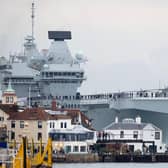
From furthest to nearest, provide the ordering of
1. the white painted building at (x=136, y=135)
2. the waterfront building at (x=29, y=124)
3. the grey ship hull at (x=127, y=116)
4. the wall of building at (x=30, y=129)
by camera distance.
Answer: the grey ship hull at (x=127, y=116)
the white painted building at (x=136, y=135)
the waterfront building at (x=29, y=124)
the wall of building at (x=30, y=129)

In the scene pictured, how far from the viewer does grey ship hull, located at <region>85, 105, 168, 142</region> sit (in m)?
102

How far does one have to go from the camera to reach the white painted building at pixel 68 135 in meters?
87.7

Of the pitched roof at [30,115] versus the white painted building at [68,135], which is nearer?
the pitched roof at [30,115]

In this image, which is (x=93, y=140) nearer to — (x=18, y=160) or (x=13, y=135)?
(x=13, y=135)

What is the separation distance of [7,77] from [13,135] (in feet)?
109

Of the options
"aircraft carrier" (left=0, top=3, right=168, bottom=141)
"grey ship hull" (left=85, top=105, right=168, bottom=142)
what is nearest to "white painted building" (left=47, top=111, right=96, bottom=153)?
"grey ship hull" (left=85, top=105, right=168, bottom=142)

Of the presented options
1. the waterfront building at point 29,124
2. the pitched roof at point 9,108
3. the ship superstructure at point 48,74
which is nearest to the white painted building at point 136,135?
the pitched roof at point 9,108

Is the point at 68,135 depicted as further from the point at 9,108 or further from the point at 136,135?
the point at 136,135

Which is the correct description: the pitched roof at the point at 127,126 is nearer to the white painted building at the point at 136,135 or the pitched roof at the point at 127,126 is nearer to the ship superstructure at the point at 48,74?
the white painted building at the point at 136,135

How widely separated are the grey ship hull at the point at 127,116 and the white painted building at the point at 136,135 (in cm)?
594

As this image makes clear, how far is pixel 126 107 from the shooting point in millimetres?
101312

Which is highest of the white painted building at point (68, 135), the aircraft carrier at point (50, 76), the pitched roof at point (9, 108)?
the aircraft carrier at point (50, 76)

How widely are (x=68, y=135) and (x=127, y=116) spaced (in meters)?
15.1

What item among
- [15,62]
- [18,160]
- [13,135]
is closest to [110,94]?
[15,62]
